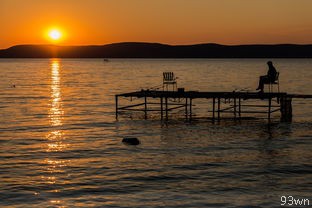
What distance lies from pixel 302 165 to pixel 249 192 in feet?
17.7

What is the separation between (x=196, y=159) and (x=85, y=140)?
817cm

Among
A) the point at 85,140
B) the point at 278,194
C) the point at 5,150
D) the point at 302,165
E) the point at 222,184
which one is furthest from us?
the point at 85,140

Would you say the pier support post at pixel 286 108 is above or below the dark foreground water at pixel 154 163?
above

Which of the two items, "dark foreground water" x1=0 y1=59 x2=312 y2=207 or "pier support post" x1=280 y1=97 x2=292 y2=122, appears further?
"pier support post" x1=280 y1=97 x2=292 y2=122

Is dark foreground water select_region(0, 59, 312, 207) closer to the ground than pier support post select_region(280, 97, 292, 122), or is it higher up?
closer to the ground

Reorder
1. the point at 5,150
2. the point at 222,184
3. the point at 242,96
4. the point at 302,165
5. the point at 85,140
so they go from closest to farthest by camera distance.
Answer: the point at 222,184 → the point at 302,165 → the point at 5,150 → the point at 85,140 → the point at 242,96

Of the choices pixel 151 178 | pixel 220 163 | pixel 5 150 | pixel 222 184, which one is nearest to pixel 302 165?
pixel 220 163

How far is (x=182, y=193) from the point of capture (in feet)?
57.8

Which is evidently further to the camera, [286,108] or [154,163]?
[286,108]

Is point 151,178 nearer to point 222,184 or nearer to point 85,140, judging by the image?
point 222,184

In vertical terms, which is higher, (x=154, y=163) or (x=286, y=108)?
(x=286, y=108)

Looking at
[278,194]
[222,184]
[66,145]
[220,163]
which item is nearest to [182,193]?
[222,184]

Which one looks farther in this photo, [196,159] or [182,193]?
[196,159]

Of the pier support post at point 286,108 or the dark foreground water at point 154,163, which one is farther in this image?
the pier support post at point 286,108
